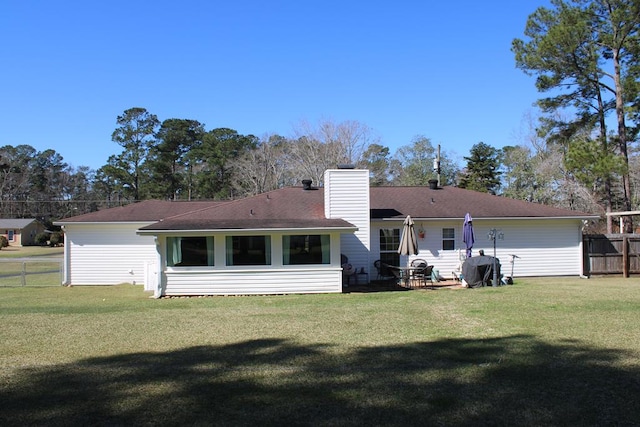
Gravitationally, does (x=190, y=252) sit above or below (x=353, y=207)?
below

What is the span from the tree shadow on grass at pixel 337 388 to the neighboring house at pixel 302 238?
7.79 metres

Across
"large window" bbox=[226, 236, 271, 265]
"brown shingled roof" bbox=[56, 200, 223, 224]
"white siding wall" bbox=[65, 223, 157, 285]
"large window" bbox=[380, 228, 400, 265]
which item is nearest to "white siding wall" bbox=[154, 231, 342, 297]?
"large window" bbox=[226, 236, 271, 265]

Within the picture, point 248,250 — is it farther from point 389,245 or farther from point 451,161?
point 451,161

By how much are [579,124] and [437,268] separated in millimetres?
13214

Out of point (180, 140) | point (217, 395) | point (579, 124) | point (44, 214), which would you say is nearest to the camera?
point (217, 395)

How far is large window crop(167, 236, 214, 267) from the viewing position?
15.3 meters

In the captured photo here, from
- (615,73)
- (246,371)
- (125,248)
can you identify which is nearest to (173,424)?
(246,371)

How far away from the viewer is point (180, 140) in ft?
178

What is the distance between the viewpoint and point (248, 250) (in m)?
15.5

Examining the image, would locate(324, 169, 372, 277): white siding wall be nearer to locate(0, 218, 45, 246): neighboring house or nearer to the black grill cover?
the black grill cover

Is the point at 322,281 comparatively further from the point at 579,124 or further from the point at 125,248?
the point at 579,124

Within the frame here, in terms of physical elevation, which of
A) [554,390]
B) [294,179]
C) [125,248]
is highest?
[294,179]

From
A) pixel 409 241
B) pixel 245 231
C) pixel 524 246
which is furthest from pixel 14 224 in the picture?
pixel 524 246

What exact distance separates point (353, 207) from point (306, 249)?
2789 mm
